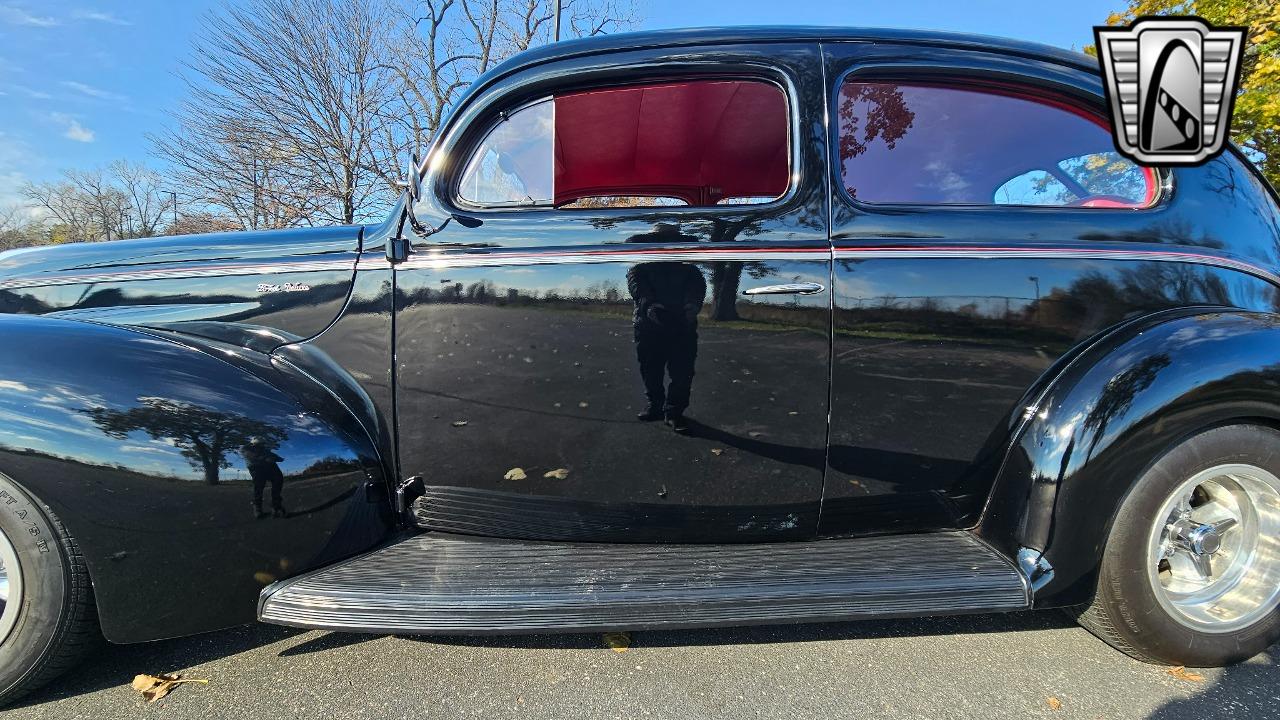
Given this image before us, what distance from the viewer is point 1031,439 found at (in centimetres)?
185

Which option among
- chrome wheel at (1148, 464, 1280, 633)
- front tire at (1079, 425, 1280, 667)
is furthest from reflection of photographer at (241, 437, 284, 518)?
chrome wheel at (1148, 464, 1280, 633)

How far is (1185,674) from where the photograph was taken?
187cm

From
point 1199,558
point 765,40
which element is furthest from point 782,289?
Answer: point 1199,558

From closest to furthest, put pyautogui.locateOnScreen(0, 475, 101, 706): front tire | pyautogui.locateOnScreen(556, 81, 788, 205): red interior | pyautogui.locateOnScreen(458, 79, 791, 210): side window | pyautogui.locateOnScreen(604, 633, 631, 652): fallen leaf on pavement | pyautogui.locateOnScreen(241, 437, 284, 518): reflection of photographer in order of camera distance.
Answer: pyautogui.locateOnScreen(0, 475, 101, 706): front tire → pyautogui.locateOnScreen(241, 437, 284, 518): reflection of photographer → pyautogui.locateOnScreen(604, 633, 631, 652): fallen leaf on pavement → pyautogui.locateOnScreen(458, 79, 791, 210): side window → pyautogui.locateOnScreen(556, 81, 788, 205): red interior

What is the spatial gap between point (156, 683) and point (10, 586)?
47cm

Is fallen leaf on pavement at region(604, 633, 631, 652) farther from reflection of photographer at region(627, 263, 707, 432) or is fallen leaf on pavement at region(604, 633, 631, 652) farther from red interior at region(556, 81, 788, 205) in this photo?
red interior at region(556, 81, 788, 205)

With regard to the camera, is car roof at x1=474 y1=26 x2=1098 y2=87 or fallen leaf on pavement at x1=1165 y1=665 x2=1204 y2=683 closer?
fallen leaf on pavement at x1=1165 y1=665 x2=1204 y2=683

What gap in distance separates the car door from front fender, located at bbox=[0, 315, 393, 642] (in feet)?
1.14

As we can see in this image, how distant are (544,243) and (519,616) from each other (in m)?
1.11

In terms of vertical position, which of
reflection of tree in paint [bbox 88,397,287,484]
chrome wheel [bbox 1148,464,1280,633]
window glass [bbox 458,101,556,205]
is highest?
window glass [bbox 458,101,556,205]

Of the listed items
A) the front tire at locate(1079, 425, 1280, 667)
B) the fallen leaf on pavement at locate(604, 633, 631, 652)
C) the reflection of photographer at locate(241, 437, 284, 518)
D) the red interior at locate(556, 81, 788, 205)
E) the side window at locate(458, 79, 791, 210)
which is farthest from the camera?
the red interior at locate(556, 81, 788, 205)

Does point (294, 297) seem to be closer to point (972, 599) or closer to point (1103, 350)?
point (972, 599)

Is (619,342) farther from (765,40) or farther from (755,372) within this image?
(765,40)

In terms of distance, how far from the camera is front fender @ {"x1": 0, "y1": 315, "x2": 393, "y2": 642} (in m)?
1.57
